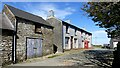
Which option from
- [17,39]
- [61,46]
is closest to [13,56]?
[17,39]

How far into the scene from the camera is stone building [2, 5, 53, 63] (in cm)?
1930

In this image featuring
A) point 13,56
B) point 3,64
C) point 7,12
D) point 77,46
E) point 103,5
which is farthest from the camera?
point 77,46

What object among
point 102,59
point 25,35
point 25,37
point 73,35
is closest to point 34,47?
point 25,37

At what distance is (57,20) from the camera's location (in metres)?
33.8

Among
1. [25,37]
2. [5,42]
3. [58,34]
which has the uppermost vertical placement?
[58,34]

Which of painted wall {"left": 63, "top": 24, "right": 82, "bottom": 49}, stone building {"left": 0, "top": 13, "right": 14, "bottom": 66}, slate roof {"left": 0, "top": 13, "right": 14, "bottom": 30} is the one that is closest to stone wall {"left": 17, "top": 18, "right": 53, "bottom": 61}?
slate roof {"left": 0, "top": 13, "right": 14, "bottom": 30}

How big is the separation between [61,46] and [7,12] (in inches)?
594

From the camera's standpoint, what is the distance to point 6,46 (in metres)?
17.5

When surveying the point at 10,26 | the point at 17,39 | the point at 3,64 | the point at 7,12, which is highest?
the point at 7,12

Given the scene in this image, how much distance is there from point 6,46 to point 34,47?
6206mm

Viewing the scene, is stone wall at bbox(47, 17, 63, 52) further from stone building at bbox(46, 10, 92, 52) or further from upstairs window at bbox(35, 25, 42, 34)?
upstairs window at bbox(35, 25, 42, 34)

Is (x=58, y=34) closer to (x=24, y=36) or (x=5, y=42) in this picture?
(x=24, y=36)

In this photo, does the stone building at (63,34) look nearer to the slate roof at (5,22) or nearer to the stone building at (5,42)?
the slate roof at (5,22)

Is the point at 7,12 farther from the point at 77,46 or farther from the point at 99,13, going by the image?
the point at 77,46
